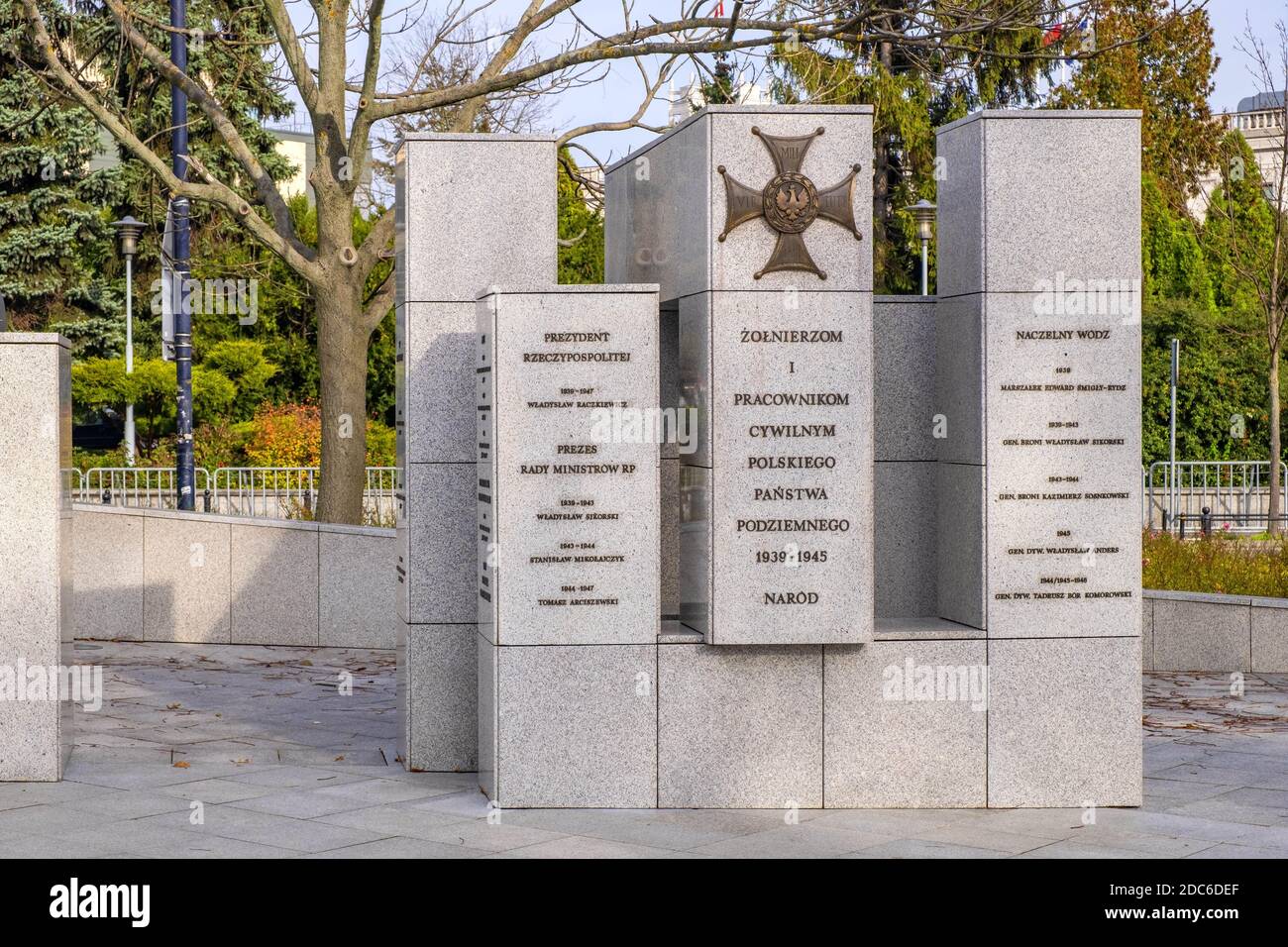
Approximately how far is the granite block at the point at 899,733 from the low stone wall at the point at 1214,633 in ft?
20.5

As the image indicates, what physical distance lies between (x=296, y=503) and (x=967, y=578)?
14.6 m

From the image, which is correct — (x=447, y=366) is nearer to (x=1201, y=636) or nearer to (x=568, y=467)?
(x=568, y=467)

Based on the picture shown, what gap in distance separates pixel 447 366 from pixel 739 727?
9.46ft

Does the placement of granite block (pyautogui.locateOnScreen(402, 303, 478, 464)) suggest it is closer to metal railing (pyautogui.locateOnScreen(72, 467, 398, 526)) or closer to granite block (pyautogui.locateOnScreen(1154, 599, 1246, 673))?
granite block (pyautogui.locateOnScreen(1154, 599, 1246, 673))

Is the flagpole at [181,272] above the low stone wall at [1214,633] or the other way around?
above

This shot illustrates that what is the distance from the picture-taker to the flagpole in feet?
59.9

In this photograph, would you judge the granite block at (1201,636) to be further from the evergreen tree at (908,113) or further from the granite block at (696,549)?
the evergreen tree at (908,113)

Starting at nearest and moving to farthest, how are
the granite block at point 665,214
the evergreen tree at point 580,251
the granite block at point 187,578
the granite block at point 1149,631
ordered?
the granite block at point 665,214 < the granite block at point 1149,631 < the granite block at point 187,578 < the evergreen tree at point 580,251

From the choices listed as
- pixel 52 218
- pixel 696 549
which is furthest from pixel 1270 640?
pixel 52 218

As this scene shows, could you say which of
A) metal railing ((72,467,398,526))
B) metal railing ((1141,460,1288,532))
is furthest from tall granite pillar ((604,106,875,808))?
metal railing ((1141,460,1288,532))

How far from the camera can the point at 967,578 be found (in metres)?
8.70

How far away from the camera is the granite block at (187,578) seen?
51.5 feet

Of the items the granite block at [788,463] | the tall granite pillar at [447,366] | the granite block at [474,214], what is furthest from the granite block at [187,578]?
the granite block at [788,463]

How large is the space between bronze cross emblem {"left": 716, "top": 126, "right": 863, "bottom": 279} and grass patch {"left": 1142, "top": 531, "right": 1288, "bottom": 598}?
27.0 ft
